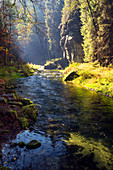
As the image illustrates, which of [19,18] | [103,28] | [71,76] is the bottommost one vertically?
[71,76]

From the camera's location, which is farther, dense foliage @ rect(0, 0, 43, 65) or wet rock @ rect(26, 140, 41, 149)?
wet rock @ rect(26, 140, 41, 149)

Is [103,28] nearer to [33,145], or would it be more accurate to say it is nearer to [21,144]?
[33,145]

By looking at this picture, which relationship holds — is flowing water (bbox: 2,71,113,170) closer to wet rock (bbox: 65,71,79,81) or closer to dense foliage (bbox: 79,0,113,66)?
wet rock (bbox: 65,71,79,81)

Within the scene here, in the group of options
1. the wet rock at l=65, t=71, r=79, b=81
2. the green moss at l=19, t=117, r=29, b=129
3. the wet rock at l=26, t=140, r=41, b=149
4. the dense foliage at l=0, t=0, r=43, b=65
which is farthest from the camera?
the wet rock at l=65, t=71, r=79, b=81

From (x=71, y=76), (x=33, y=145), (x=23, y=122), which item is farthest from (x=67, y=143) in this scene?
(x=71, y=76)

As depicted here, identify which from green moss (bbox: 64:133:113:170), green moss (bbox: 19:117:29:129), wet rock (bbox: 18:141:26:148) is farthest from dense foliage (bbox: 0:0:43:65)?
green moss (bbox: 64:133:113:170)

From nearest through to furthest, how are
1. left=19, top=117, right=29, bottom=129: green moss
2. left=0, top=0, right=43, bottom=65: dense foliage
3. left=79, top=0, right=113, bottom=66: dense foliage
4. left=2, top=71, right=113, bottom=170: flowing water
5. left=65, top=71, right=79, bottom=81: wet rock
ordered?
1. left=2, top=71, right=113, bottom=170: flowing water
2. left=0, top=0, right=43, bottom=65: dense foliage
3. left=19, top=117, right=29, bottom=129: green moss
4. left=65, top=71, right=79, bottom=81: wet rock
5. left=79, top=0, right=113, bottom=66: dense foliage

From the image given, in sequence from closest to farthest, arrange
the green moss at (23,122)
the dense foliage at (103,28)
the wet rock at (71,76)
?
the green moss at (23,122), the wet rock at (71,76), the dense foliage at (103,28)

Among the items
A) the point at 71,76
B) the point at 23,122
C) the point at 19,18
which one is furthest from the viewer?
the point at 71,76

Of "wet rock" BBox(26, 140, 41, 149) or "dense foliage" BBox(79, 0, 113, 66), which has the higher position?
"dense foliage" BBox(79, 0, 113, 66)

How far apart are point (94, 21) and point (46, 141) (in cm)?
2317

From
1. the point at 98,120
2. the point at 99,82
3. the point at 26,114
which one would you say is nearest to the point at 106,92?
the point at 99,82

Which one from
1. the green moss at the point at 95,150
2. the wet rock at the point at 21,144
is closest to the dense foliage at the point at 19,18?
the wet rock at the point at 21,144

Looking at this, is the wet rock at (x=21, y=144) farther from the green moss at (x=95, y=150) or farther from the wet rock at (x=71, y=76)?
the wet rock at (x=71, y=76)
